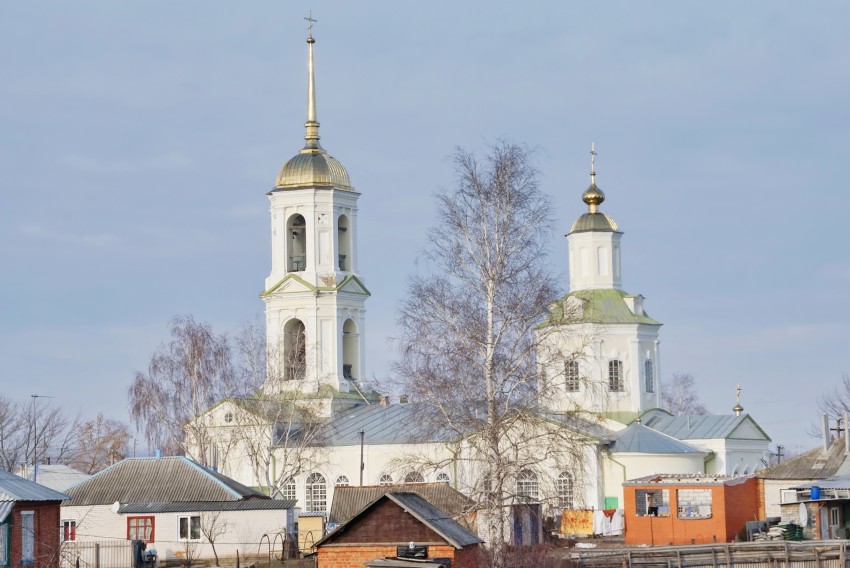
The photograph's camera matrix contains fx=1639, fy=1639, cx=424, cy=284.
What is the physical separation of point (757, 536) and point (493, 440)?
32.9 feet

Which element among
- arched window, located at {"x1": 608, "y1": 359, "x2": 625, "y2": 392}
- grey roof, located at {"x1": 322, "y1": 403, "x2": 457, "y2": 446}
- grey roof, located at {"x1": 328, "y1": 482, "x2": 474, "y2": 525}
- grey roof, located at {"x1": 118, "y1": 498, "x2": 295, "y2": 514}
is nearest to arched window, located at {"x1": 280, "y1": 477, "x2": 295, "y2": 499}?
grey roof, located at {"x1": 322, "y1": 403, "x2": 457, "y2": 446}

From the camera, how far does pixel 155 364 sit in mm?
57500

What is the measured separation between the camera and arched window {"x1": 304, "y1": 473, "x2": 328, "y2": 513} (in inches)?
2229

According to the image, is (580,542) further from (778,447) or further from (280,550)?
(778,447)

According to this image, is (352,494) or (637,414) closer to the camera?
(352,494)

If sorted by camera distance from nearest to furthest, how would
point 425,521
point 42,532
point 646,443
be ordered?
point 425,521 → point 42,532 → point 646,443

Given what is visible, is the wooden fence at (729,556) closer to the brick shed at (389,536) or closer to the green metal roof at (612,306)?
the brick shed at (389,536)

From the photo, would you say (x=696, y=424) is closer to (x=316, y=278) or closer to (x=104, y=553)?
(x=316, y=278)

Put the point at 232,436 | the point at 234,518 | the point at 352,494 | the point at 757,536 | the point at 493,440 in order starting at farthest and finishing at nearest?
the point at 232,436, the point at 352,494, the point at 234,518, the point at 757,536, the point at 493,440

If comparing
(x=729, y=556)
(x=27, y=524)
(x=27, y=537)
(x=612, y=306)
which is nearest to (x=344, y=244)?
(x=612, y=306)

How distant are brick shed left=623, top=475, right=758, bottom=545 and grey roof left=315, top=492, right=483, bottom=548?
13.3m

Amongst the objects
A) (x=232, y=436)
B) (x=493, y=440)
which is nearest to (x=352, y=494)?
(x=232, y=436)

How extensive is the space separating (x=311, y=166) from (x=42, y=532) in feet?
102

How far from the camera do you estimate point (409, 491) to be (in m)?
32.4
